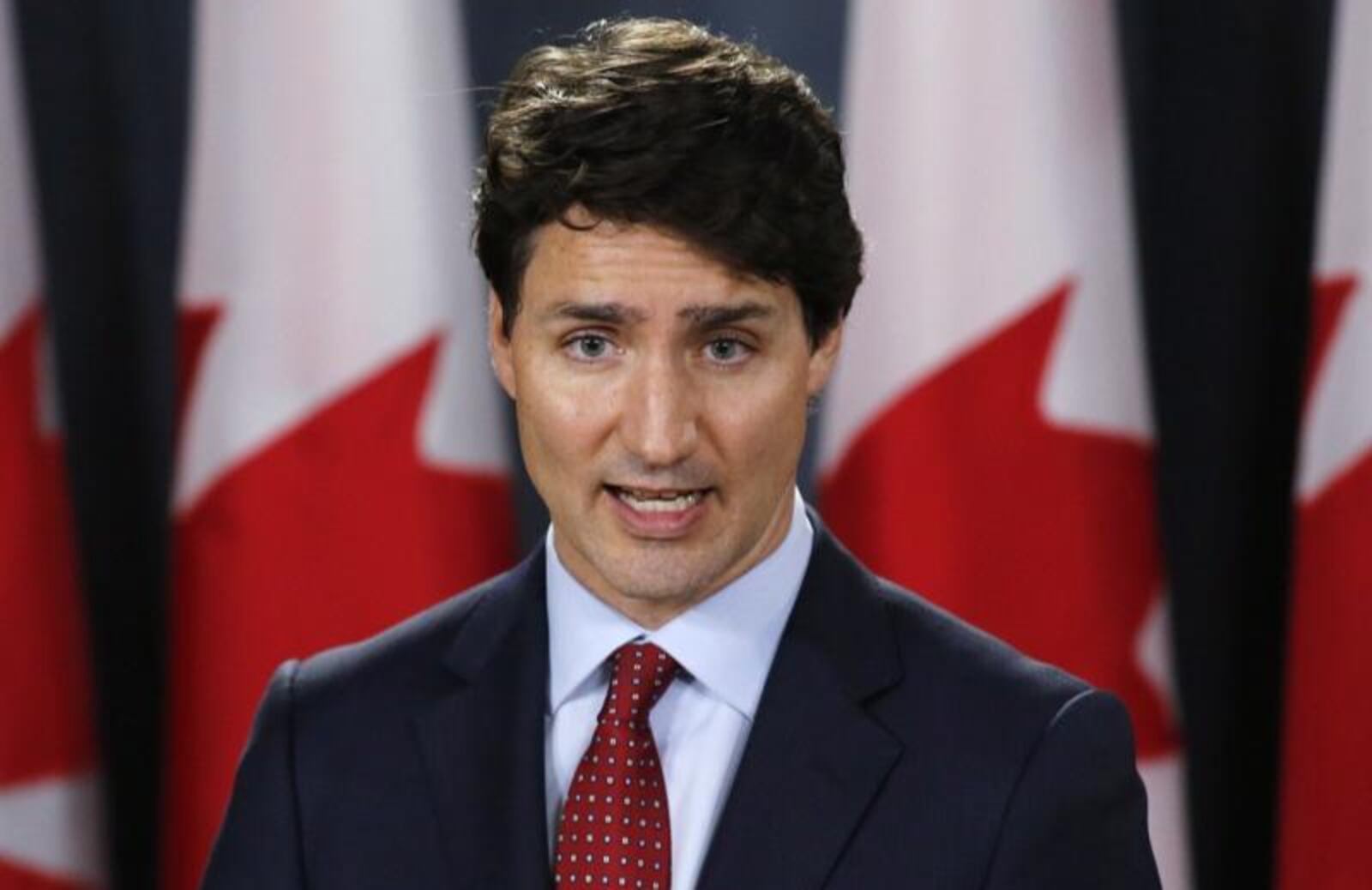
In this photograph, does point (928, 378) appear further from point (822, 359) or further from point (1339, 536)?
point (822, 359)

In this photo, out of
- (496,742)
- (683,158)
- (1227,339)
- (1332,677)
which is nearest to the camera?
(683,158)

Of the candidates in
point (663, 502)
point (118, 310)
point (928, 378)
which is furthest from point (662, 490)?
point (118, 310)

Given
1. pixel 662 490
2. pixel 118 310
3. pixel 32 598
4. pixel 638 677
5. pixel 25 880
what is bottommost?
pixel 25 880

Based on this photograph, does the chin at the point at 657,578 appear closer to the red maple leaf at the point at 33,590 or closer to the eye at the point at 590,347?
the eye at the point at 590,347

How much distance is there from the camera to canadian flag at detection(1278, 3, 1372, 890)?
1670 mm

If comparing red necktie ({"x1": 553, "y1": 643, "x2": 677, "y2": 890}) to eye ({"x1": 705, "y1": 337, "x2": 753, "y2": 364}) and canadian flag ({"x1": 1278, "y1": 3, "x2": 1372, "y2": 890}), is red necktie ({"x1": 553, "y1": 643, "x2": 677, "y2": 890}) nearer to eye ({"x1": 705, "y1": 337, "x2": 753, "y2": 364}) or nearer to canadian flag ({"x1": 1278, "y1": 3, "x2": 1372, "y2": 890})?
eye ({"x1": 705, "y1": 337, "x2": 753, "y2": 364})

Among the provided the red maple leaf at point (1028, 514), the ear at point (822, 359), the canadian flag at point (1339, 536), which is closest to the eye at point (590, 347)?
the ear at point (822, 359)

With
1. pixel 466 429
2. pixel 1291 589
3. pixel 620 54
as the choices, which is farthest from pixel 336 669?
pixel 1291 589

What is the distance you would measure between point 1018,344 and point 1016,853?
0.64 m

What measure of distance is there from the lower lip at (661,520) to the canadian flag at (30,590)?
2.42ft

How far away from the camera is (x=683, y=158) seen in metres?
1.11

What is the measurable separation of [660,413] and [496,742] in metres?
0.20

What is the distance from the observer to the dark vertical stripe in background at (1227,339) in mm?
1810

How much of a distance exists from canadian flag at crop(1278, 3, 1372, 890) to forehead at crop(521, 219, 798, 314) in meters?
0.68
